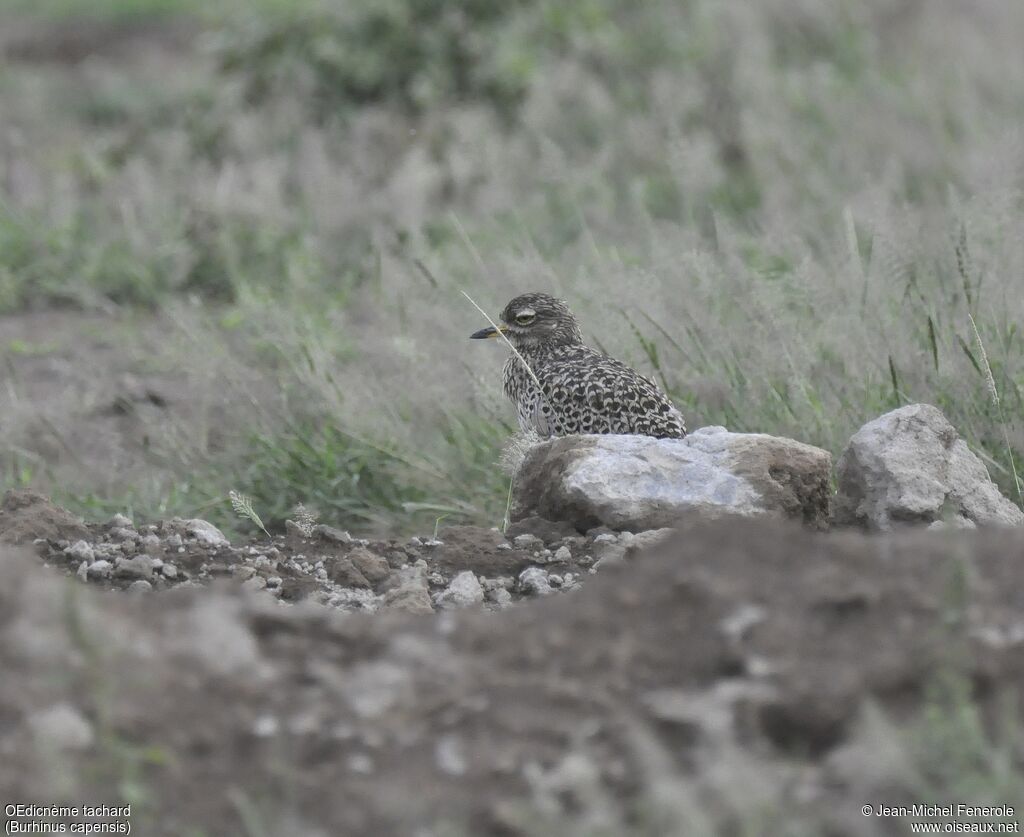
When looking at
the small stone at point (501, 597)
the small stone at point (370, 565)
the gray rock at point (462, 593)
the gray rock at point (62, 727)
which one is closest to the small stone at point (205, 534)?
the small stone at point (370, 565)

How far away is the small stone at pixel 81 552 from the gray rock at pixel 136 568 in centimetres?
13

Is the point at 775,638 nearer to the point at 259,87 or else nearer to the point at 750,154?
the point at 750,154

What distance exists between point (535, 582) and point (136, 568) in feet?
3.58

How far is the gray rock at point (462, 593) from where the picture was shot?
437cm

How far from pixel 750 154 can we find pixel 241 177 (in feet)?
9.85

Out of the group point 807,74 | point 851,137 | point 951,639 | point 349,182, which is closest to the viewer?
point 951,639

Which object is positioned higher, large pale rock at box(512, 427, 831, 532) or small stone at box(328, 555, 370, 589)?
large pale rock at box(512, 427, 831, 532)

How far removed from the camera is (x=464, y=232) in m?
7.22

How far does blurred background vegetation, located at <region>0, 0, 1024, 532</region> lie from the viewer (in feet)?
19.6

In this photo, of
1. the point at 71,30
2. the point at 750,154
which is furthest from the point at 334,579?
the point at 71,30

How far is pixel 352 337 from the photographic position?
24.3 ft

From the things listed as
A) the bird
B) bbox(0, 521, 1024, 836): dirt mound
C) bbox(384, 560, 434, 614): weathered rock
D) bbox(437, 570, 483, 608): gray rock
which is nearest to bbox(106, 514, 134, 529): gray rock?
bbox(384, 560, 434, 614): weathered rock

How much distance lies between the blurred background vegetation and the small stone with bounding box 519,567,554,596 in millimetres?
1349

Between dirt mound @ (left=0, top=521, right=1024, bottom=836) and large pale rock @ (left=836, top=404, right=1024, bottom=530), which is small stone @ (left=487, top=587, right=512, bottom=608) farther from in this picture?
dirt mound @ (left=0, top=521, right=1024, bottom=836)
